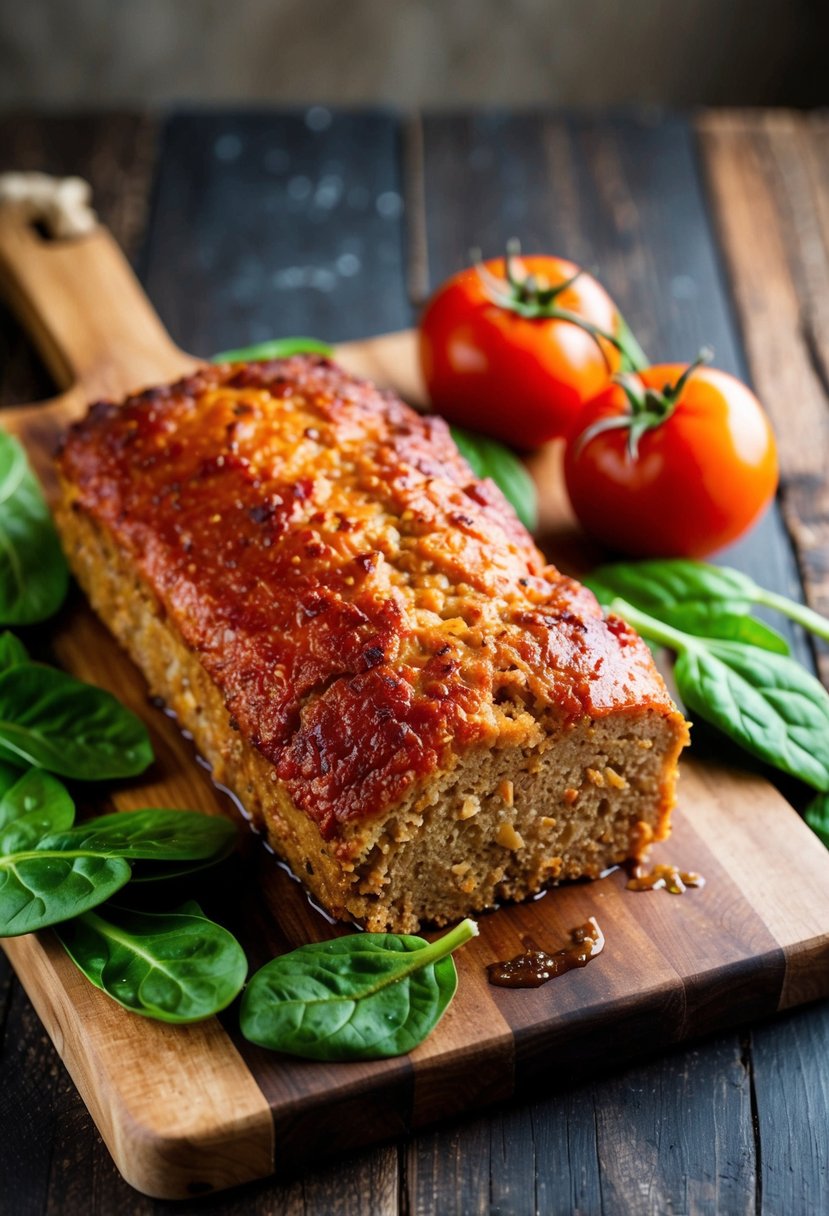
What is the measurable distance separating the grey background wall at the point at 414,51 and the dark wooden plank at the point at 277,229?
2205 mm

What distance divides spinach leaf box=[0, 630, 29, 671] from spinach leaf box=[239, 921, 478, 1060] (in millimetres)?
1279

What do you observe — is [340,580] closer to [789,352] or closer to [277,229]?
[789,352]

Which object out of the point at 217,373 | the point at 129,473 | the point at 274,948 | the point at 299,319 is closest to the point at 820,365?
the point at 299,319

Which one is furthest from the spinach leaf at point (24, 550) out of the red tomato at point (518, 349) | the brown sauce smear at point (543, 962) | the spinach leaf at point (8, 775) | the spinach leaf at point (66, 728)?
the brown sauce smear at point (543, 962)

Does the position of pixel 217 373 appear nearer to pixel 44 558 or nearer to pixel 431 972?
pixel 44 558

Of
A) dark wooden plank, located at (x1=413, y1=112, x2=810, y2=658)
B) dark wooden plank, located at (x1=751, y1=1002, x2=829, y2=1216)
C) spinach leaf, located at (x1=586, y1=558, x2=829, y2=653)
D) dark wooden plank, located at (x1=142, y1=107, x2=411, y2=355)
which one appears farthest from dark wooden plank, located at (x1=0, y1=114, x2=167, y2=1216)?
dark wooden plank, located at (x1=413, y1=112, x2=810, y2=658)

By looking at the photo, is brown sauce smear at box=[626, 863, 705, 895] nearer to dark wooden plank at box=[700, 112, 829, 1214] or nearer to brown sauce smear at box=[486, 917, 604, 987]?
brown sauce smear at box=[486, 917, 604, 987]

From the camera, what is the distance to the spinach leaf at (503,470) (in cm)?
461

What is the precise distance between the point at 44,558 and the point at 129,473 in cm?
48

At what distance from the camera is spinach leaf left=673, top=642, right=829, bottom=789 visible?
148 inches

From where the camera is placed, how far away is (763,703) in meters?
3.84

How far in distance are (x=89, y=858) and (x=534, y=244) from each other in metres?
4.00

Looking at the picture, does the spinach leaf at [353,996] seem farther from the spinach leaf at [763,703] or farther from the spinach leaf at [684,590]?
the spinach leaf at [684,590]

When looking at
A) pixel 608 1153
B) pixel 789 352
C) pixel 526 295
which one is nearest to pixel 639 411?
pixel 526 295
